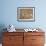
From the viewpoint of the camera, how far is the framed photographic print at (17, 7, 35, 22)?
14.3ft

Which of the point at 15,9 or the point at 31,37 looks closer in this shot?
the point at 31,37

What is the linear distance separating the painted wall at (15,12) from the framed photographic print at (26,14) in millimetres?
98

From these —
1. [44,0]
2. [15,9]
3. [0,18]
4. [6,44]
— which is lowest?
[6,44]

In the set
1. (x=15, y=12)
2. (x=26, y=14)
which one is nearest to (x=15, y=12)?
(x=15, y=12)

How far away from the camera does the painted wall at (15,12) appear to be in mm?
4363

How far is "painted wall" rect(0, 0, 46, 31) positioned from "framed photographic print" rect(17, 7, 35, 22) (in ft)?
0.32

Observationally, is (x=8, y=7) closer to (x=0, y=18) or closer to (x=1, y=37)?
(x=0, y=18)

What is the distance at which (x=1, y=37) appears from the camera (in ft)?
13.3

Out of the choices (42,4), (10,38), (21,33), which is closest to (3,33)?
(10,38)

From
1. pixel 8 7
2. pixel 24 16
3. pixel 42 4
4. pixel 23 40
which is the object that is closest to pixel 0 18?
pixel 8 7

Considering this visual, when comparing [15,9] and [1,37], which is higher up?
[15,9]

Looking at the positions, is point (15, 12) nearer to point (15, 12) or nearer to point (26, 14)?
point (15, 12)

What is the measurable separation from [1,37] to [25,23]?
3.00 ft

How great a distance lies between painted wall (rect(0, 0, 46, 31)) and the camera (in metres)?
4.36
